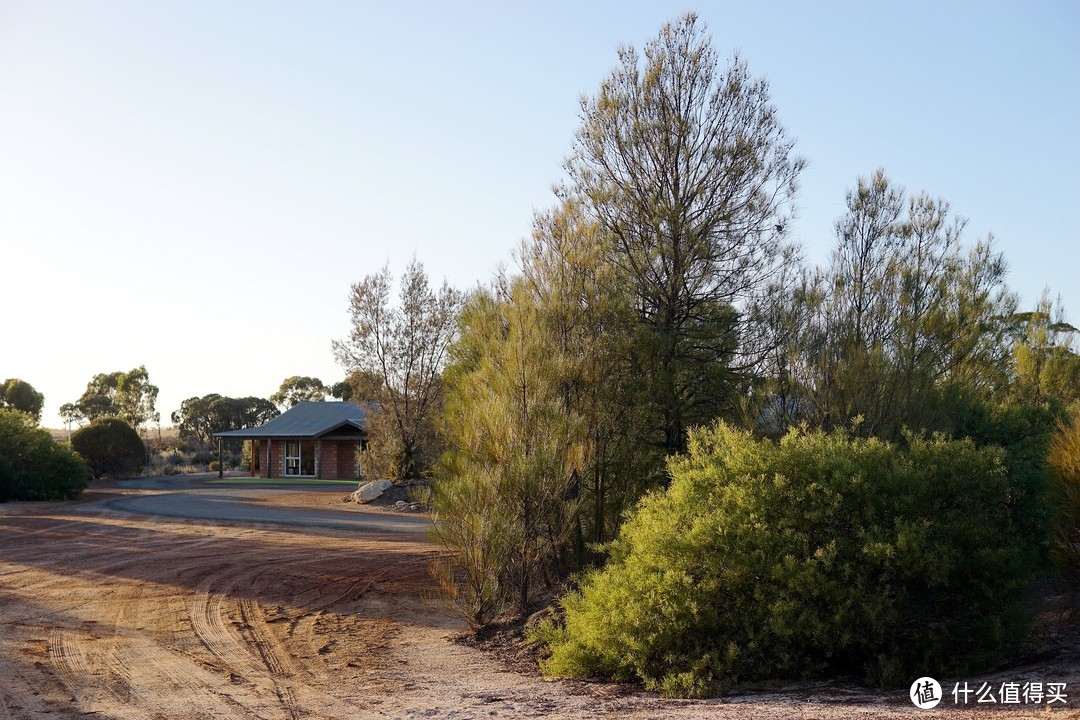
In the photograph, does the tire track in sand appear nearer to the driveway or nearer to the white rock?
the driveway

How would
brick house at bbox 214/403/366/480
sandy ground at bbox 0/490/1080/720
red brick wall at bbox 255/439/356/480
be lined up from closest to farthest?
1. sandy ground at bbox 0/490/1080/720
2. brick house at bbox 214/403/366/480
3. red brick wall at bbox 255/439/356/480

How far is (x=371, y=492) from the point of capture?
30391 millimetres

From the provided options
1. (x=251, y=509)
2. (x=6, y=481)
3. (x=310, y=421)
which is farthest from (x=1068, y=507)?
(x=310, y=421)

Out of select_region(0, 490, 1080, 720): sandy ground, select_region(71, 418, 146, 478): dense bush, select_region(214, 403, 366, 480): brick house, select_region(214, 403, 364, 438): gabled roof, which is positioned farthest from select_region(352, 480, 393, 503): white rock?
select_region(71, 418, 146, 478): dense bush

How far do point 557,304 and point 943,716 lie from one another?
7203mm

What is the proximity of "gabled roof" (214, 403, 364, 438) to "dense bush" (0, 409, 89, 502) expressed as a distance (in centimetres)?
1453

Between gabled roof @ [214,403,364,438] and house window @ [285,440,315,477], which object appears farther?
house window @ [285,440,315,477]

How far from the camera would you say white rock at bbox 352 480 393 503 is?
30250 millimetres

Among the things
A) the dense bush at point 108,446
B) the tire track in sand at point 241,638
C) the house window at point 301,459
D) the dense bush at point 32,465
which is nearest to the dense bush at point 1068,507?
the tire track in sand at point 241,638

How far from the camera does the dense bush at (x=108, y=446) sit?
4266 cm

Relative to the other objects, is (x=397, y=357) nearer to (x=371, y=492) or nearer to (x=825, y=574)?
(x=371, y=492)

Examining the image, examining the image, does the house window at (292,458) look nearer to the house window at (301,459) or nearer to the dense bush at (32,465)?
the house window at (301,459)

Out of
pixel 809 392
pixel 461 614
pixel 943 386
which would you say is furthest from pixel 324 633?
pixel 943 386

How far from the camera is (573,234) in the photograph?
12.3 meters
